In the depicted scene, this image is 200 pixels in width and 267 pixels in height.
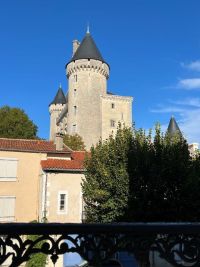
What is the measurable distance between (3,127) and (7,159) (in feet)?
67.1

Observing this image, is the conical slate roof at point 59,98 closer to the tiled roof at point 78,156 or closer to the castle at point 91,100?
the castle at point 91,100

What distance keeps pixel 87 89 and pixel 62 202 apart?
41742mm

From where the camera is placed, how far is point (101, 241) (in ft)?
6.84

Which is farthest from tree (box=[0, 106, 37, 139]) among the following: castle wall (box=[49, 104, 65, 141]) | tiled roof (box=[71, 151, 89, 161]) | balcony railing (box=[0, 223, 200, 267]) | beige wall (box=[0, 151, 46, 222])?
balcony railing (box=[0, 223, 200, 267])

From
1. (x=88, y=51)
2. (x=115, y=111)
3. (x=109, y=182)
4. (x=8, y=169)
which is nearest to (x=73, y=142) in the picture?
(x=115, y=111)

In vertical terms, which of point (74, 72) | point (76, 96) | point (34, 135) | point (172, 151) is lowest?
point (172, 151)

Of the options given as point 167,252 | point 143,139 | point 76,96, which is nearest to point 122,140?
point 143,139

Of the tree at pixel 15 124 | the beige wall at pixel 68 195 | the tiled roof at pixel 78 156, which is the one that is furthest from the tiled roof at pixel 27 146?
the tree at pixel 15 124

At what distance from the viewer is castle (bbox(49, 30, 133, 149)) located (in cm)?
6041

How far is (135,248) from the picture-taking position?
212 centimetres

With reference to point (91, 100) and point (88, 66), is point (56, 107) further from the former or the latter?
point (88, 66)

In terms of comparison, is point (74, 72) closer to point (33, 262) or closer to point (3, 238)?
point (33, 262)

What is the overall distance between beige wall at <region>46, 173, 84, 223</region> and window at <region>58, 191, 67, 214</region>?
0.41 feet

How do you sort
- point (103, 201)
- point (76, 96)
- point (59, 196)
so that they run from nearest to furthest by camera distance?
point (103, 201), point (59, 196), point (76, 96)
